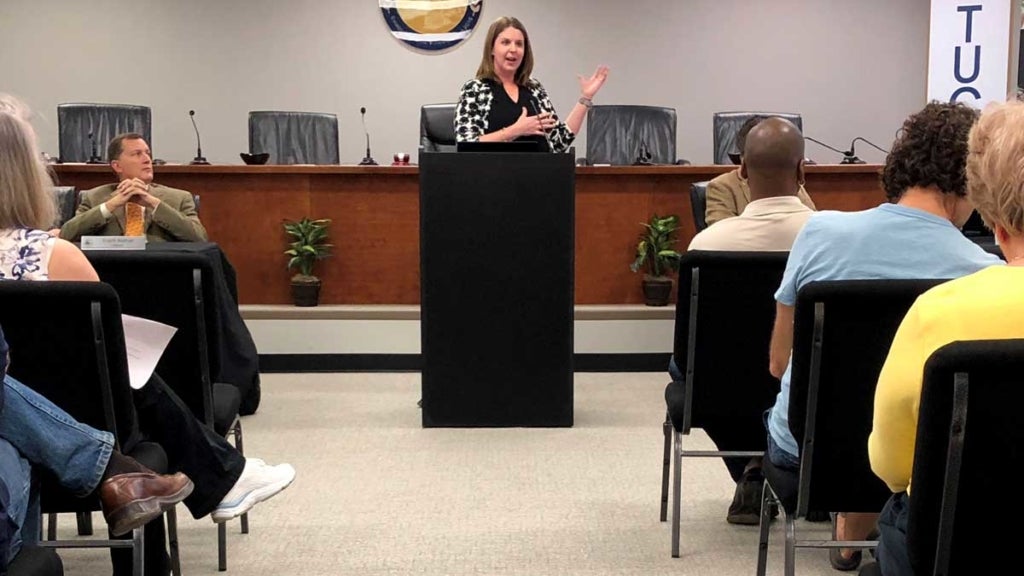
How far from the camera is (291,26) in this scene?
8031 mm

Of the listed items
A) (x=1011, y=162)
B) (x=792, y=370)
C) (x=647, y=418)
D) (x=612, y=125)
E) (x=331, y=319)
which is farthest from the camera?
(x=612, y=125)

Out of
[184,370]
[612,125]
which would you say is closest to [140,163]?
[184,370]

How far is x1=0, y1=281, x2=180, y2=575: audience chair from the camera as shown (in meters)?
A: 1.76

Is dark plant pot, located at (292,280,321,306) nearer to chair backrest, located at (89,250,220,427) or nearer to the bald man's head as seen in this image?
chair backrest, located at (89,250,220,427)

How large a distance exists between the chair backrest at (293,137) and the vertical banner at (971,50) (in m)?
3.63

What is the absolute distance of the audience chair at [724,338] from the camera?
2484 mm

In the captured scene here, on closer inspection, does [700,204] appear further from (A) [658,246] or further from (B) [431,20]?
(B) [431,20]

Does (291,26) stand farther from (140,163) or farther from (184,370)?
(184,370)

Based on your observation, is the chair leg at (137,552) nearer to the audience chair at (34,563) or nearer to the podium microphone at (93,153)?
the audience chair at (34,563)

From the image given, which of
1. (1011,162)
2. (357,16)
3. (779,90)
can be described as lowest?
(1011,162)

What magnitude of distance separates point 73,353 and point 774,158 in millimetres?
1626

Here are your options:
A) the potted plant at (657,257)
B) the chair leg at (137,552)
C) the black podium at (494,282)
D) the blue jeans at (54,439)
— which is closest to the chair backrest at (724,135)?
the potted plant at (657,257)

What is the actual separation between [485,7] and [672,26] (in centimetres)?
146

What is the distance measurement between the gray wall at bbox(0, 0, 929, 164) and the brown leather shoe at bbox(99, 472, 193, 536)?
21.0 feet
